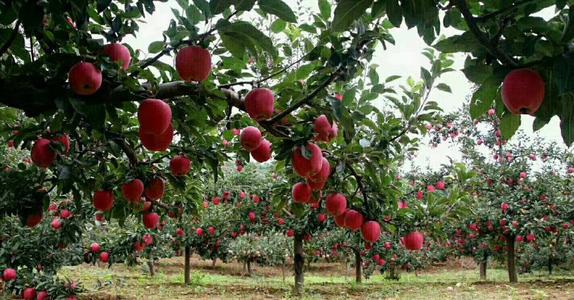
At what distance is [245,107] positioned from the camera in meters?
1.98

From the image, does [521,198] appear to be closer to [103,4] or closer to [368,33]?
[368,33]

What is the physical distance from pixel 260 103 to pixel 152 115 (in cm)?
44

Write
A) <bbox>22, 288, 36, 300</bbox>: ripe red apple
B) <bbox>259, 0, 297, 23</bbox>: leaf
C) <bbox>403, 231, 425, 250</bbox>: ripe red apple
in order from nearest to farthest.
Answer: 1. <bbox>259, 0, 297, 23</bbox>: leaf
2. <bbox>403, 231, 425, 250</bbox>: ripe red apple
3. <bbox>22, 288, 36, 300</bbox>: ripe red apple

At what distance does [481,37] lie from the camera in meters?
1.09

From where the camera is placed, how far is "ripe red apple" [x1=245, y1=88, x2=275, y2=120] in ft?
6.05

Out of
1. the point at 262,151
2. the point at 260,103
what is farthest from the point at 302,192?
the point at 260,103

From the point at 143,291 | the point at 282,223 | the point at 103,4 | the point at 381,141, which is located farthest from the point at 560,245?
the point at 103,4

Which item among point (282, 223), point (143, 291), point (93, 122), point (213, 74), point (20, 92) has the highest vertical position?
point (213, 74)

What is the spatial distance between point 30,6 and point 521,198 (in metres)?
10.5

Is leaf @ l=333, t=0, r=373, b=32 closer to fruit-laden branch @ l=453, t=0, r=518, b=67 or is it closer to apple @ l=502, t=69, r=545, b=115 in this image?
fruit-laden branch @ l=453, t=0, r=518, b=67

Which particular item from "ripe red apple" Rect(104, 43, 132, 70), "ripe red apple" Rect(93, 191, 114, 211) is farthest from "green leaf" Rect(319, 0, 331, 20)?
"ripe red apple" Rect(93, 191, 114, 211)

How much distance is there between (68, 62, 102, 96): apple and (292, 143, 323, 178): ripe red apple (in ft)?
2.99

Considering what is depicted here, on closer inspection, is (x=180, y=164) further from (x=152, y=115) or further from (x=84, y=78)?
(x=84, y=78)

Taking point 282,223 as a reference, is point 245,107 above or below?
above
